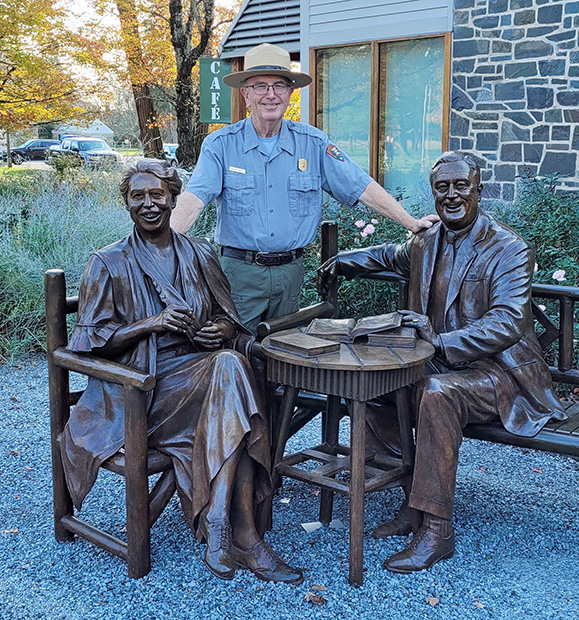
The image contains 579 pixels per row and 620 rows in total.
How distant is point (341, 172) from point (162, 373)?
1.70 m

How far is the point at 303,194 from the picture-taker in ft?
14.7

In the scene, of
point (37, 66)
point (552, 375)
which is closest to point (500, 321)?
point (552, 375)

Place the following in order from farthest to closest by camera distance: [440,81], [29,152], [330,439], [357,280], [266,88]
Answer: [29,152] < [440,81] < [357,280] < [266,88] < [330,439]

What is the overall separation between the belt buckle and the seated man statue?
81 centimetres

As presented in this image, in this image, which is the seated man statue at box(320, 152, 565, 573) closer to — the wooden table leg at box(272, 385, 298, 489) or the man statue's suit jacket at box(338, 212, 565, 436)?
the man statue's suit jacket at box(338, 212, 565, 436)

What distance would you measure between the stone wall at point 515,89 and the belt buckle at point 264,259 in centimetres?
519

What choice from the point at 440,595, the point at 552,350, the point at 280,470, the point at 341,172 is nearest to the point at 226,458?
the point at 280,470

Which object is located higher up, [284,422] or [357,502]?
[284,422]

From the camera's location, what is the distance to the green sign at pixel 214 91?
11750 mm

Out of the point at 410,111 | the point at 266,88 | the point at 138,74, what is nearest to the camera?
the point at 266,88

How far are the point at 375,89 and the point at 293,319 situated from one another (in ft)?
21.3

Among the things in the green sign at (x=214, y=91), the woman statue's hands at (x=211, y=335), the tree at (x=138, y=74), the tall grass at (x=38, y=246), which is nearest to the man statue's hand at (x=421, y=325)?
the woman statue's hands at (x=211, y=335)

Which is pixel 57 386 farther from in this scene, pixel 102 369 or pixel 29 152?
pixel 29 152

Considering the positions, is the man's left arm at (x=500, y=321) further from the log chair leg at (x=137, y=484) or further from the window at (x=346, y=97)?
the window at (x=346, y=97)
